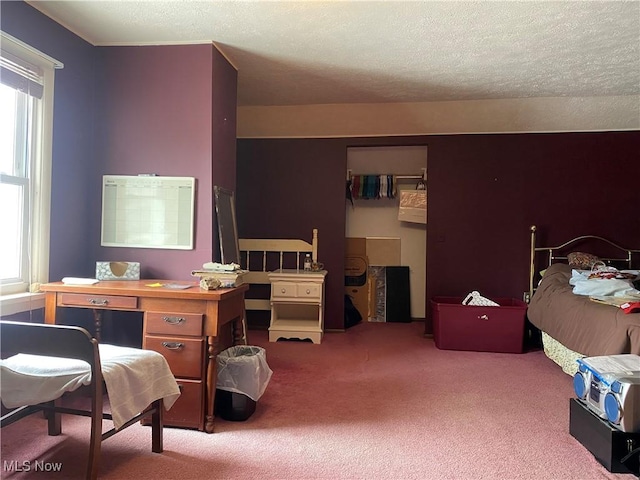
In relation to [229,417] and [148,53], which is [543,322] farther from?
[148,53]

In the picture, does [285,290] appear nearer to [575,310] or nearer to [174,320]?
[174,320]

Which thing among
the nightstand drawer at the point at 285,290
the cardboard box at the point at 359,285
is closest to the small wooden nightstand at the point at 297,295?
the nightstand drawer at the point at 285,290

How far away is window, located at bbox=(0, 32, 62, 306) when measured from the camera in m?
2.50

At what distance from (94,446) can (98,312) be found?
1280 millimetres

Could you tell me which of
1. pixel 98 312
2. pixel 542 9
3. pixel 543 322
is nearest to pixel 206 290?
pixel 98 312

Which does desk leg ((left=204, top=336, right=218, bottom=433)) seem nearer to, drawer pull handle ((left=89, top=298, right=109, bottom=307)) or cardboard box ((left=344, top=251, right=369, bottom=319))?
drawer pull handle ((left=89, top=298, right=109, bottom=307))

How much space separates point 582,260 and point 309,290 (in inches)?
103

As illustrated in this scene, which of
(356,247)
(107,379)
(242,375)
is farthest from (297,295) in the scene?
(107,379)

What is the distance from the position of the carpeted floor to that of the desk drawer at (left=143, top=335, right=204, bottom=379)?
0.33 meters

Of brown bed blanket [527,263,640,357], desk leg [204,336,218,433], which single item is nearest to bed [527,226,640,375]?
brown bed blanket [527,263,640,357]

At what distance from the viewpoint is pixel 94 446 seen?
180 cm

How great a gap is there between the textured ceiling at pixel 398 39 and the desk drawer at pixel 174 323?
178cm

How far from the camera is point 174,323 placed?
7.93 feet

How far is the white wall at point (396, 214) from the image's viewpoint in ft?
18.2
